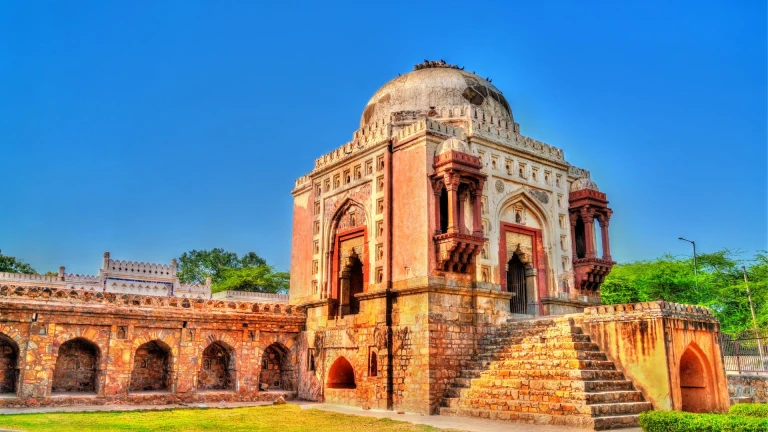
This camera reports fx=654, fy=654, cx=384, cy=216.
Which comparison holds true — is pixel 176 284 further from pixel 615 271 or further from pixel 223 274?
pixel 615 271

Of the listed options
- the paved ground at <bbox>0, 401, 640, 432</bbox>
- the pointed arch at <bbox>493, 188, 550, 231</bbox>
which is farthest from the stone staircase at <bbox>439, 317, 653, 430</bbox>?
the pointed arch at <bbox>493, 188, 550, 231</bbox>

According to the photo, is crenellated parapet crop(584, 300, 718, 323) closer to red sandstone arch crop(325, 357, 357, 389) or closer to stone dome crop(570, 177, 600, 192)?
stone dome crop(570, 177, 600, 192)

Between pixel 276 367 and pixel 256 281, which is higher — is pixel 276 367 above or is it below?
below

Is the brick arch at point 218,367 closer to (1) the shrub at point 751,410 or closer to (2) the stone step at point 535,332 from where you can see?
(2) the stone step at point 535,332

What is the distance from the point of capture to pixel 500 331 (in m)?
17.9

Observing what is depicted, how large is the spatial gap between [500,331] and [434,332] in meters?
2.13

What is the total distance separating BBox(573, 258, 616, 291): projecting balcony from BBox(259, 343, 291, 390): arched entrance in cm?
997

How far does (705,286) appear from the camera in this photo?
113ft

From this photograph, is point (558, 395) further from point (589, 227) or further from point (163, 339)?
point (163, 339)

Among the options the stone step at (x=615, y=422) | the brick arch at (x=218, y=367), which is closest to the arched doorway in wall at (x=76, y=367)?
the brick arch at (x=218, y=367)

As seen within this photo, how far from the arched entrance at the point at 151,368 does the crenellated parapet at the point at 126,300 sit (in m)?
1.31

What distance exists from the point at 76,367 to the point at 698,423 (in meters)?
16.6

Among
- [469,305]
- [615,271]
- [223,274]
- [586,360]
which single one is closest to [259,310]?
[469,305]

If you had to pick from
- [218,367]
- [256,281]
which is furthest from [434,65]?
[256,281]
